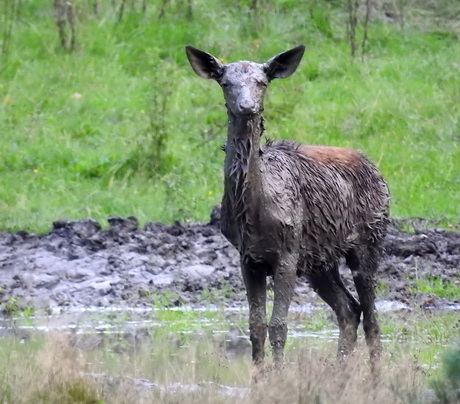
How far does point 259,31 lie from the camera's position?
1880 centimetres

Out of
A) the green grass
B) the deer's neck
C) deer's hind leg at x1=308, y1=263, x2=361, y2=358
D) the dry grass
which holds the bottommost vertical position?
the green grass

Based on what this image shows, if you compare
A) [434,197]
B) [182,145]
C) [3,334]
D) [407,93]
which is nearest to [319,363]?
[3,334]

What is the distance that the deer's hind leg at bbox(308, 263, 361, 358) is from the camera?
8266 millimetres

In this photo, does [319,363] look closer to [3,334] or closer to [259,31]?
[3,334]

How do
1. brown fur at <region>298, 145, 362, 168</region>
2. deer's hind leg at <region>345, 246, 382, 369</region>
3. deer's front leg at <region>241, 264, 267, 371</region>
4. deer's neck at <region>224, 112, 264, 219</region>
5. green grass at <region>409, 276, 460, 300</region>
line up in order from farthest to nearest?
green grass at <region>409, 276, 460, 300</region> < deer's hind leg at <region>345, 246, 382, 369</region> < brown fur at <region>298, 145, 362, 168</region> < deer's front leg at <region>241, 264, 267, 371</region> < deer's neck at <region>224, 112, 264, 219</region>

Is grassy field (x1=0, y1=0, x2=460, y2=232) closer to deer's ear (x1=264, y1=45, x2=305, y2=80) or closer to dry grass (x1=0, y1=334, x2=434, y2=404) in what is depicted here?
deer's ear (x1=264, y1=45, x2=305, y2=80)

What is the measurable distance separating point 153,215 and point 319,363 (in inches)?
286

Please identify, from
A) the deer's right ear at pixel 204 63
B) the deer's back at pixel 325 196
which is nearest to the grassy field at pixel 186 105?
the deer's back at pixel 325 196

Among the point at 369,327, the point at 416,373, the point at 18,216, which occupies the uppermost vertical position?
the point at 416,373

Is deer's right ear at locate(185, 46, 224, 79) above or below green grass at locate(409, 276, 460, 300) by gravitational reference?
above

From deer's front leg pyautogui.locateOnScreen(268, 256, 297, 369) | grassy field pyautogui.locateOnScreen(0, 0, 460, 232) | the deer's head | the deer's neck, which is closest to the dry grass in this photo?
deer's front leg pyautogui.locateOnScreen(268, 256, 297, 369)

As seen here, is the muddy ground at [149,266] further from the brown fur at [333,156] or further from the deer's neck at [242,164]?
the deer's neck at [242,164]

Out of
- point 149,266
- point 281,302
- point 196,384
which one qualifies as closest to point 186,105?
point 149,266

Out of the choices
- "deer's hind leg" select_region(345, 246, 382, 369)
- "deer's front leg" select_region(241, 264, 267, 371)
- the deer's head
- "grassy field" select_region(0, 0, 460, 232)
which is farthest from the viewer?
"grassy field" select_region(0, 0, 460, 232)
